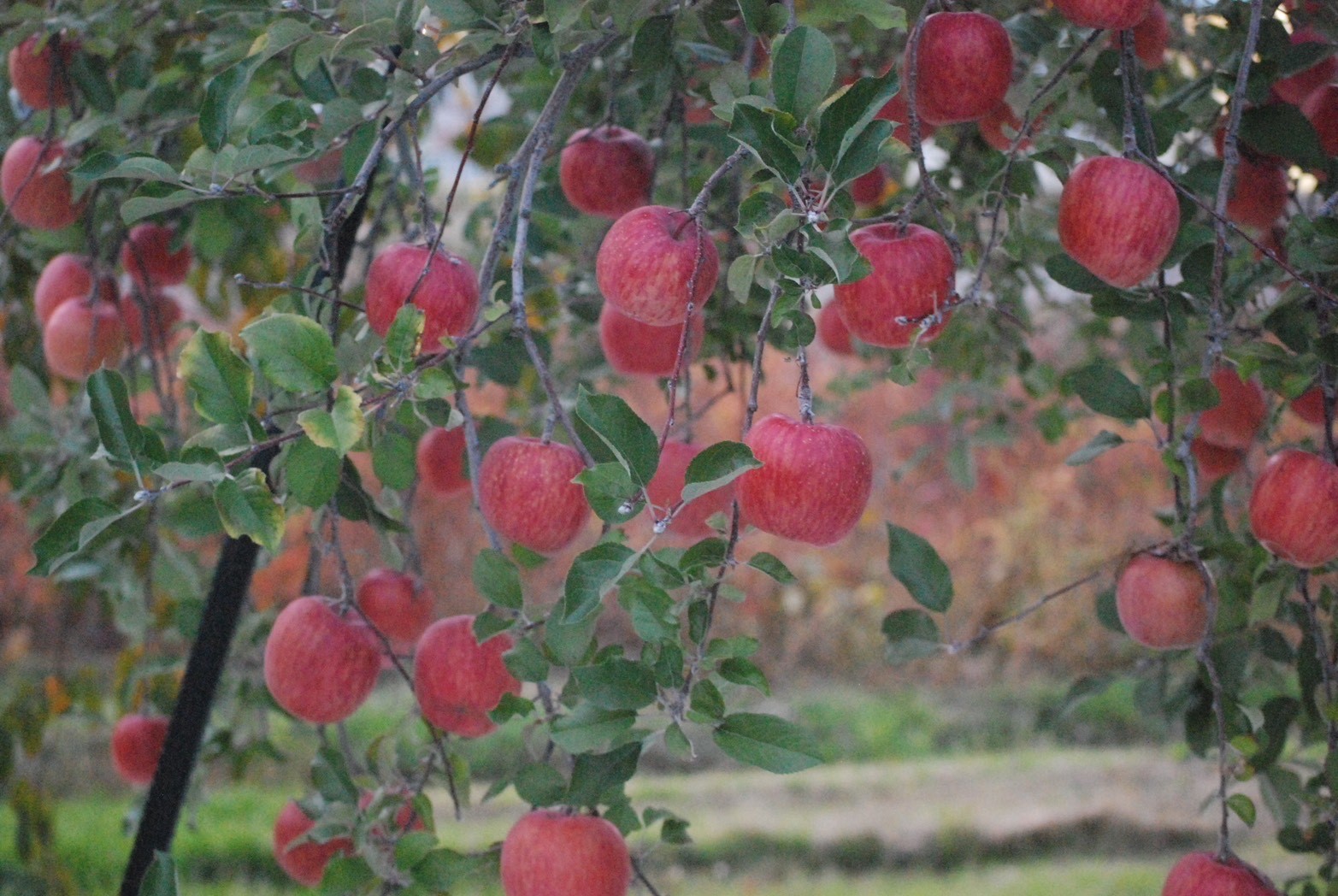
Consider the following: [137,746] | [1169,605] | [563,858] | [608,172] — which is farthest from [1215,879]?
[137,746]

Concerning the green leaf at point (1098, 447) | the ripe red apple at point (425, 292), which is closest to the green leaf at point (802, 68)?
the ripe red apple at point (425, 292)

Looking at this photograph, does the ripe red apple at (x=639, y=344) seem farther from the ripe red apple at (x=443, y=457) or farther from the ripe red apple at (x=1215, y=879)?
the ripe red apple at (x=1215, y=879)

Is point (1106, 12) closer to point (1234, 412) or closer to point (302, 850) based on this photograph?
point (1234, 412)

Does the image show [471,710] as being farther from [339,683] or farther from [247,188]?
[247,188]

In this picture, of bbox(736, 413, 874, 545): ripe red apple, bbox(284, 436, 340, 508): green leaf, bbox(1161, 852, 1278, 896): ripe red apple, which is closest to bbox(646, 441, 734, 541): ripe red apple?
bbox(736, 413, 874, 545): ripe red apple

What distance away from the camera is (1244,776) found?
732 millimetres

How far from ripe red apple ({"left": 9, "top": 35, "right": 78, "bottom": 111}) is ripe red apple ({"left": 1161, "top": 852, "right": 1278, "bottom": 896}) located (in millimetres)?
967

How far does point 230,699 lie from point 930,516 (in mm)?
3648

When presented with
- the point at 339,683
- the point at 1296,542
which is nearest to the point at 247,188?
the point at 339,683

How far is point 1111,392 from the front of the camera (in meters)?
0.76

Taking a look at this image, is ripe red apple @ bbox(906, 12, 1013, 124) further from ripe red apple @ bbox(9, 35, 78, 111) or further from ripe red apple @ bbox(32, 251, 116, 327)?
ripe red apple @ bbox(32, 251, 116, 327)

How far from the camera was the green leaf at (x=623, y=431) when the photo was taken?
54 cm

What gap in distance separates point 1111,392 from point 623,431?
1.23 feet

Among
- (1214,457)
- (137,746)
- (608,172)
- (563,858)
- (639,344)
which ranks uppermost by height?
(608,172)
